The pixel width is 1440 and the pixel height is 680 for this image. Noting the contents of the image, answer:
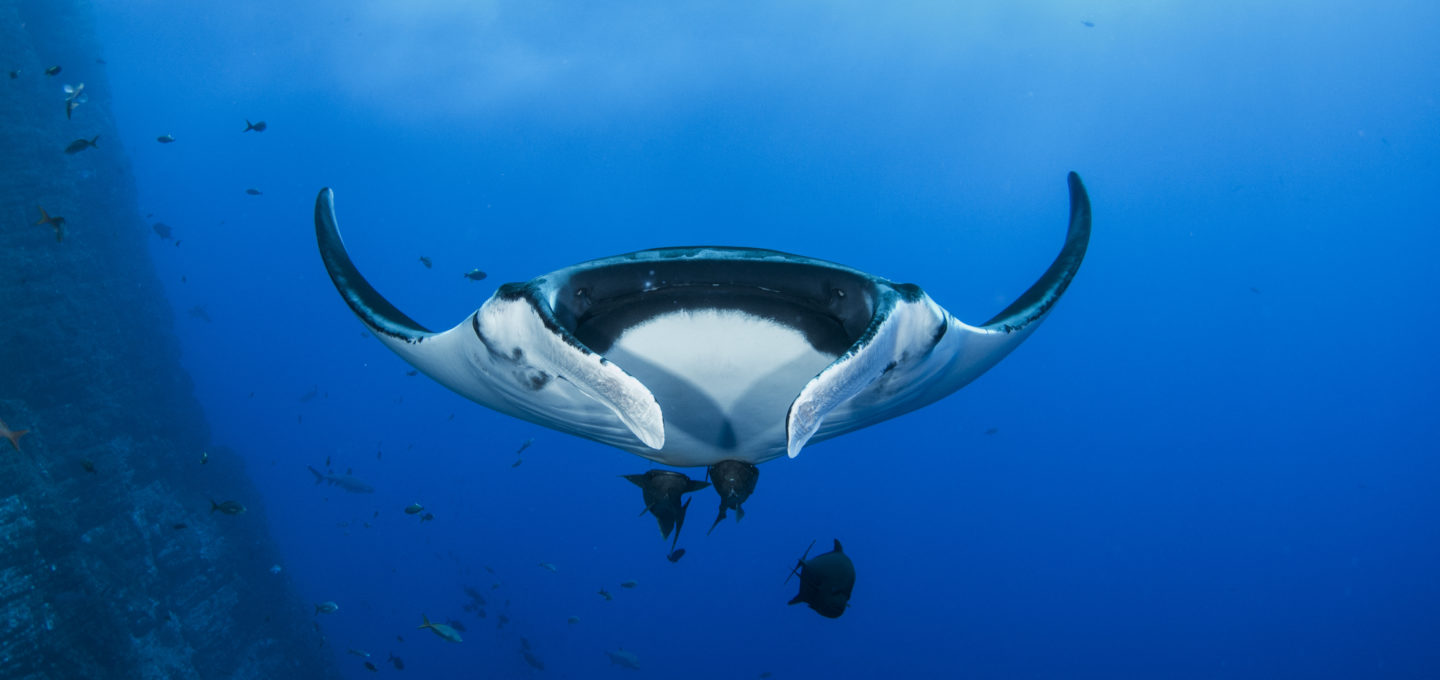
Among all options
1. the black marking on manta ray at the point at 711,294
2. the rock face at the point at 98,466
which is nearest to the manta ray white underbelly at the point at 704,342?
the black marking on manta ray at the point at 711,294

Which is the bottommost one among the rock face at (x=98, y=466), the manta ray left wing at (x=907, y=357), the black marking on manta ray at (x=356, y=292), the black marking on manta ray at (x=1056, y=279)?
the rock face at (x=98, y=466)

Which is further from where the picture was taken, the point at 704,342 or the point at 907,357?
the point at 704,342

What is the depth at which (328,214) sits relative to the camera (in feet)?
8.71

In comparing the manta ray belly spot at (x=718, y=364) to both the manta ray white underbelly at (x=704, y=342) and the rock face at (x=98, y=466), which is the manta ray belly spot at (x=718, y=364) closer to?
the manta ray white underbelly at (x=704, y=342)

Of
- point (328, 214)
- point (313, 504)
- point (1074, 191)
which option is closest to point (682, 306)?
point (328, 214)

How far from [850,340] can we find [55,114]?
68.9 feet

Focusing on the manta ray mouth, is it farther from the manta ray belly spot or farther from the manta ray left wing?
the manta ray left wing

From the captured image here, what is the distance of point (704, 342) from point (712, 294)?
136 mm

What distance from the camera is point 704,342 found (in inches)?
67.6

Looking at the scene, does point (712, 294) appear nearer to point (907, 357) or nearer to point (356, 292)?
point (907, 357)

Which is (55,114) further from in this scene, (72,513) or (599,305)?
(599,305)

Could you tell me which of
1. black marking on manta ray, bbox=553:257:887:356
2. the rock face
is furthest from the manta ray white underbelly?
the rock face

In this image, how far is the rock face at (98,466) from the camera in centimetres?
818

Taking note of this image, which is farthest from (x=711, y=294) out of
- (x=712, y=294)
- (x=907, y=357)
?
(x=907, y=357)
